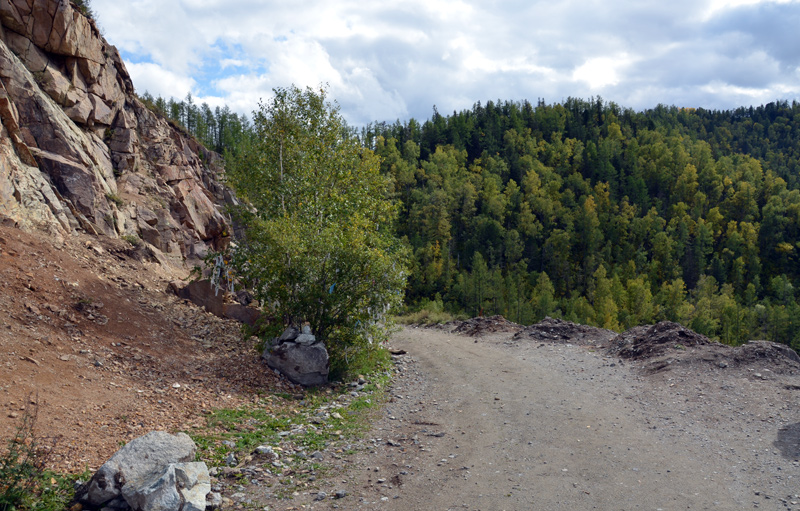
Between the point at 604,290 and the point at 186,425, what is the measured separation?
86283mm

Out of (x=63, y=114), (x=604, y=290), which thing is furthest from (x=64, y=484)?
(x=604, y=290)

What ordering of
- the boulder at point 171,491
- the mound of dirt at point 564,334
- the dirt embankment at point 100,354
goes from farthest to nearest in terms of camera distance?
the mound of dirt at point 564,334 < the dirt embankment at point 100,354 < the boulder at point 171,491

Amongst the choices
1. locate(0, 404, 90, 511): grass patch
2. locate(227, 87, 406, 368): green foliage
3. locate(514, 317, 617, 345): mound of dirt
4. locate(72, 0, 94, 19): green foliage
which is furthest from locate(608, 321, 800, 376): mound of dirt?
locate(72, 0, 94, 19): green foliage

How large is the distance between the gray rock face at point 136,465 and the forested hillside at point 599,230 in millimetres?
57764

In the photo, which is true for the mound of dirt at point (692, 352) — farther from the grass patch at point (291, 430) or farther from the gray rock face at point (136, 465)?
the gray rock face at point (136, 465)

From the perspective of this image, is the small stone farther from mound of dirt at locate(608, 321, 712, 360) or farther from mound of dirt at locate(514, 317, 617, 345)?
mound of dirt at locate(514, 317, 617, 345)

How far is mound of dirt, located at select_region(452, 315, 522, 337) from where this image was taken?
2492 centimetres

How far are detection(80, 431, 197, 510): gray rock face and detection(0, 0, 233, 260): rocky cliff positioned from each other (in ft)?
36.0

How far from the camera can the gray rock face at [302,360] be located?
1230 cm

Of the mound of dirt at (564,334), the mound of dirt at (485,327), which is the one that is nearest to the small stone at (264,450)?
the mound of dirt at (564,334)

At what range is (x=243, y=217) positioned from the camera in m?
17.7

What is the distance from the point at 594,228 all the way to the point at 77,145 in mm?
101919

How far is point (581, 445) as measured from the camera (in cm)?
880

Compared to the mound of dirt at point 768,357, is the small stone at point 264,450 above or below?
below
